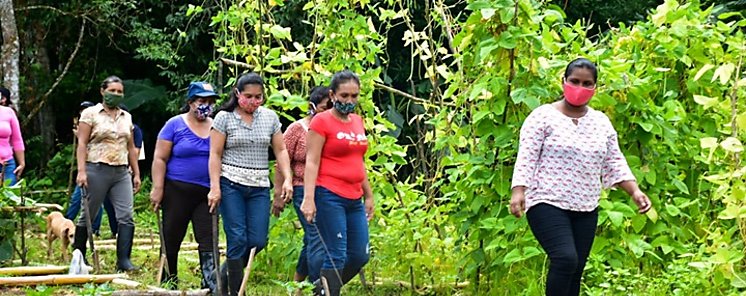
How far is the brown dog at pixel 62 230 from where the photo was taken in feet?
33.7

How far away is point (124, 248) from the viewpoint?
962cm

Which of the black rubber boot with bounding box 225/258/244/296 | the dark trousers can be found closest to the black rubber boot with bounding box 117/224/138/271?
the dark trousers

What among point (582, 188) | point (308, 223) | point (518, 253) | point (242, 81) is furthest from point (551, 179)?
point (242, 81)

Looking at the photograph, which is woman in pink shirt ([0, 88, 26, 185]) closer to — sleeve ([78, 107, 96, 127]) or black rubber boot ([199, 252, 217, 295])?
sleeve ([78, 107, 96, 127])

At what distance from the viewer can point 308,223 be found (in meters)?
7.09

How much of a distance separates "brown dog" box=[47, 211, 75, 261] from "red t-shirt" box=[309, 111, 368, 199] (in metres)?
3.82

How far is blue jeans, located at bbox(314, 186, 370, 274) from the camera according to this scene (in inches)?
278

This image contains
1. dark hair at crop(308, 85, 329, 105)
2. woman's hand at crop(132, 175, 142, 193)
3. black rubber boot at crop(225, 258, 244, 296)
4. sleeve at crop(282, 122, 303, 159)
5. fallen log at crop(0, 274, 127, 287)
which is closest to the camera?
black rubber boot at crop(225, 258, 244, 296)

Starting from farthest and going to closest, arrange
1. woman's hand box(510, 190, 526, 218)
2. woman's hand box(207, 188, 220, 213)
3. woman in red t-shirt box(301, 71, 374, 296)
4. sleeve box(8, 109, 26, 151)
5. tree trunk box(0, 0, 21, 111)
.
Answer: tree trunk box(0, 0, 21, 111) < sleeve box(8, 109, 26, 151) < woman's hand box(207, 188, 220, 213) < woman in red t-shirt box(301, 71, 374, 296) < woman's hand box(510, 190, 526, 218)

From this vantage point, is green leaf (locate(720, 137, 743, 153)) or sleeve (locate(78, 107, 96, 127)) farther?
sleeve (locate(78, 107, 96, 127))

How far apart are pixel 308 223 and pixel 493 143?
1.27m

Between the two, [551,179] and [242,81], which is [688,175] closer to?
[551,179]

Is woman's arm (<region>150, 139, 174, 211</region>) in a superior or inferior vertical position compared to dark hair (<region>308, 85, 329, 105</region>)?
inferior

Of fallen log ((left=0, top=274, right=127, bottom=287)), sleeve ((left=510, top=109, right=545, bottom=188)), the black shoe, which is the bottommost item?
fallen log ((left=0, top=274, right=127, bottom=287))
